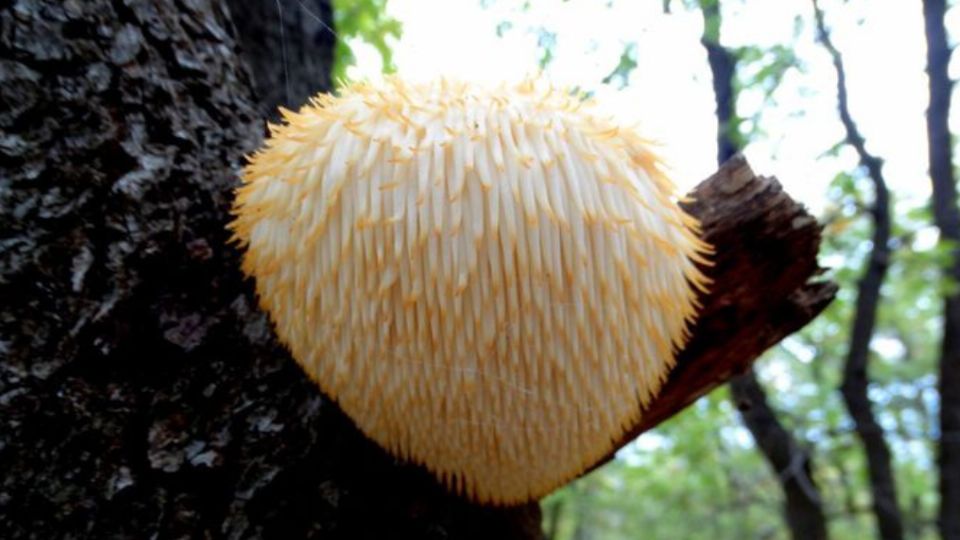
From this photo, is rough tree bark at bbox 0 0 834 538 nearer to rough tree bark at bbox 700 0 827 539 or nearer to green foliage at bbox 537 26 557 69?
green foliage at bbox 537 26 557 69

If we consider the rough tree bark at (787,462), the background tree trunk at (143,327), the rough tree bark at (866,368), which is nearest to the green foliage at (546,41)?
the background tree trunk at (143,327)

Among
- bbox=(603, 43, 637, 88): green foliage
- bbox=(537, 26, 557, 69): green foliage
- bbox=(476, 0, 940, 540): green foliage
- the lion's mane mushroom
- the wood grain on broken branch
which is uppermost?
bbox=(537, 26, 557, 69): green foliage

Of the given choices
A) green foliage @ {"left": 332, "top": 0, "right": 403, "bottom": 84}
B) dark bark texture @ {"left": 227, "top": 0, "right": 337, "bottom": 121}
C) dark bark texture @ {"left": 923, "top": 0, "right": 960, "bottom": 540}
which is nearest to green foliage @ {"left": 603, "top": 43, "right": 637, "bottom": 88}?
dark bark texture @ {"left": 227, "top": 0, "right": 337, "bottom": 121}

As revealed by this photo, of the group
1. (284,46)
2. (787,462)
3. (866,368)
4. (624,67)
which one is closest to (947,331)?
(866,368)

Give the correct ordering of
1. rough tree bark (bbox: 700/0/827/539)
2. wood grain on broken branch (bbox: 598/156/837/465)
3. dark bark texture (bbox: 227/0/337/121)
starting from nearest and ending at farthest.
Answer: wood grain on broken branch (bbox: 598/156/837/465)
dark bark texture (bbox: 227/0/337/121)
rough tree bark (bbox: 700/0/827/539)

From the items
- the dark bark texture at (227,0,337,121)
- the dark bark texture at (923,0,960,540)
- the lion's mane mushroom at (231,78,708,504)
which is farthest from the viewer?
the dark bark texture at (923,0,960,540)

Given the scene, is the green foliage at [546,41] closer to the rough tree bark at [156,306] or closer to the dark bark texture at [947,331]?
the rough tree bark at [156,306]

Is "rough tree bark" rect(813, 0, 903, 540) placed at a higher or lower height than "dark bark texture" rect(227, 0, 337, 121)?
lower
